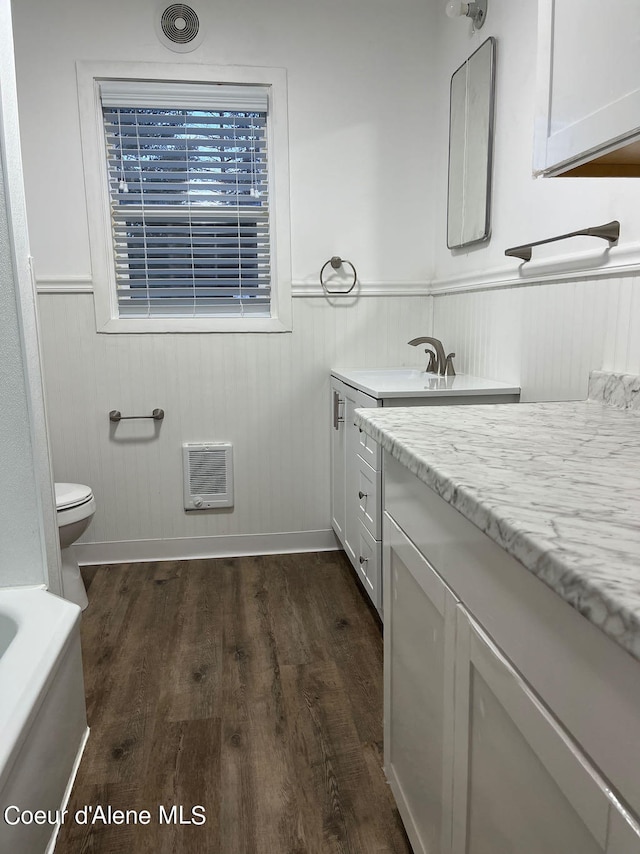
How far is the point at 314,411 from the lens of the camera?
3098 mm

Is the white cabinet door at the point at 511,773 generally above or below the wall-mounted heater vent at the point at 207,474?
above

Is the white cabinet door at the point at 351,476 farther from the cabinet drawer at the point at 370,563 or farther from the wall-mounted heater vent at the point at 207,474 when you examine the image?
the wall-mounted heater vent at the point at 207,474

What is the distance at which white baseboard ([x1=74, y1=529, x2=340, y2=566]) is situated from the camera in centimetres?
304

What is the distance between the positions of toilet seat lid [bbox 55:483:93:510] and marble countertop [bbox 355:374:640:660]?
5.09 ft

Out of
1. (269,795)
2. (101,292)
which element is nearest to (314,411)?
(101,292)

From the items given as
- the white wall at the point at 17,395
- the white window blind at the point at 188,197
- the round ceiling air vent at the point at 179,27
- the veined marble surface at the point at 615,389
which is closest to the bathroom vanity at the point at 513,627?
the veined marble surface at the point at 615,389

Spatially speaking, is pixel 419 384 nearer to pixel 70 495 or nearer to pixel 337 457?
pixel 337 457

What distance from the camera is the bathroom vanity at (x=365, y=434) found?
6.91 ft

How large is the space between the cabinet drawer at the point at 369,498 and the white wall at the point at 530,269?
0.61 m

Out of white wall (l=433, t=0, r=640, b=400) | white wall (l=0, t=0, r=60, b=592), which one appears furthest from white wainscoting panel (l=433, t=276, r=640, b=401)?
white wall (l=0, t=0, r=60, b=592)

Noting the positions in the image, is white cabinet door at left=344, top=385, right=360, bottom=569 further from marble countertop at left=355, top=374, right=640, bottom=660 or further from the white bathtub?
the white bathtub

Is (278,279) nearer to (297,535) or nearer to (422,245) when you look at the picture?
(422,245)

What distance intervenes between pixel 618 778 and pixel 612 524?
24cm

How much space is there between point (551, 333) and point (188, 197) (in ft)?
5.95
